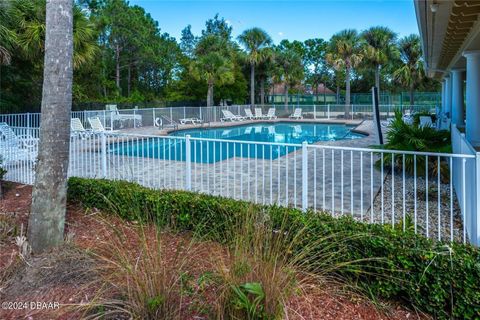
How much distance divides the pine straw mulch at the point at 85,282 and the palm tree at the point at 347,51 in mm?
26062

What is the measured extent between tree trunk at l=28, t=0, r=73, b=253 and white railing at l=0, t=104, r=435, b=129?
1144cm

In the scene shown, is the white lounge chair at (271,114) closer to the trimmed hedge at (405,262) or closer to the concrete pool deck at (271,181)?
the concrete pool deck at (271,181)

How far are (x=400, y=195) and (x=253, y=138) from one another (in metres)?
13.7

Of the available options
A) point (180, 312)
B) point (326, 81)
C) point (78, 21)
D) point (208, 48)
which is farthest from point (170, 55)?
point (180, 312)

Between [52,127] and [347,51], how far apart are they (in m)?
27.0

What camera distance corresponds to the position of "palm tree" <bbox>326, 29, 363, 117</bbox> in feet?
92.2

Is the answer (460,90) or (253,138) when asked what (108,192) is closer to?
(460,90)

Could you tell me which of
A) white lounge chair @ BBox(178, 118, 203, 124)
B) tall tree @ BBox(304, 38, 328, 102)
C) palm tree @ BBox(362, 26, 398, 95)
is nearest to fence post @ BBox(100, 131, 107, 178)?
white lounge chair @ BBox(178, 118, 203, 124)

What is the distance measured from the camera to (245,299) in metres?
2.41

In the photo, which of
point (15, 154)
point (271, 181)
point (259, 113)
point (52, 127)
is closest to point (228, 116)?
point (259, 113)

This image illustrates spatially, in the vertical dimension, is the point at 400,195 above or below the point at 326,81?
below

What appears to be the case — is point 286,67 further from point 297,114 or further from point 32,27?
point 32,27

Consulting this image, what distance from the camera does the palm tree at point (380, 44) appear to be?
93.2 feet

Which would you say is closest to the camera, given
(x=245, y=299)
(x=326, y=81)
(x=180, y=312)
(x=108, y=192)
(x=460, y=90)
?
(x=245, y=299)
